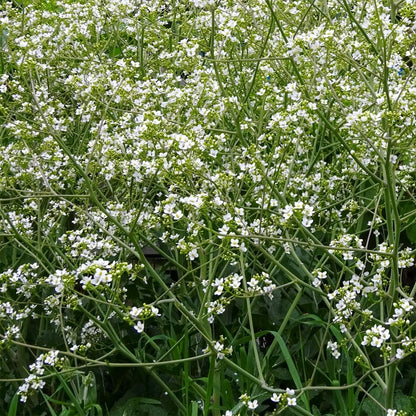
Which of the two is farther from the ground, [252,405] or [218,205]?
[218,205]

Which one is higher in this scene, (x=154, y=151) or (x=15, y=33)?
(x=15, y=33)

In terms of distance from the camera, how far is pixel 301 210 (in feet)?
8.70

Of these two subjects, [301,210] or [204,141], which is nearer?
[301,210]

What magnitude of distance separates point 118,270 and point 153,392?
5.25ft

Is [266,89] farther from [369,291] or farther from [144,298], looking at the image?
[144,298]

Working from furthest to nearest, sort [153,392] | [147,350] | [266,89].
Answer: [147,350], [153,392], [266,89]

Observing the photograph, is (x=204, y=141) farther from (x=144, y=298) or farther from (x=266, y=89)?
(x=144, y=298)

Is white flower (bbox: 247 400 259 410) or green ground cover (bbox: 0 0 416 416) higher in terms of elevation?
green ground cover (bbox: 0 0 416 416)

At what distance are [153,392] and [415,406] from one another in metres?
1.58

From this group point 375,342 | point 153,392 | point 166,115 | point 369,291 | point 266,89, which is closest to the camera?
point 375,342

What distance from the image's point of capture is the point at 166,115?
12.1ft

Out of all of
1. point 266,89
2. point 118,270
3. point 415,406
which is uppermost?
point 266,89

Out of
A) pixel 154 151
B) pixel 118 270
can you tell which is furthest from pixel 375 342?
pixel 154 151

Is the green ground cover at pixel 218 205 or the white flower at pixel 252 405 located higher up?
the green ground cover at pixel 218 205
